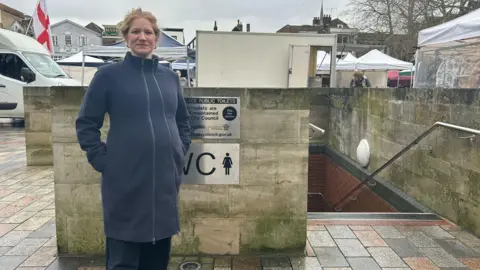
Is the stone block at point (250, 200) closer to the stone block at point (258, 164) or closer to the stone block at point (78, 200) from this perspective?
the stone block at point (258, 164)

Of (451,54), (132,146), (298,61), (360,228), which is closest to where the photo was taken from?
(132,146)

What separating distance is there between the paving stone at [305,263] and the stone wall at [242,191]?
99 millimetres

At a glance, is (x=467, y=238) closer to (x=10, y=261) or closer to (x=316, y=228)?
(x=316, y=228)

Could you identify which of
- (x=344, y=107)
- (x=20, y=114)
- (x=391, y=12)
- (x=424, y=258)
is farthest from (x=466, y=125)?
(x=391, y=12)

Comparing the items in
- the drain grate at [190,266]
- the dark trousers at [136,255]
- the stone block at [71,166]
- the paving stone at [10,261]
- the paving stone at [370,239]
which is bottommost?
the drain grate at [190,266]

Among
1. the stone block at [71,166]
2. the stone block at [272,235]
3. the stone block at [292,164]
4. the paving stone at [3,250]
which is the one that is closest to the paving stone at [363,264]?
the stone block at [272,235]

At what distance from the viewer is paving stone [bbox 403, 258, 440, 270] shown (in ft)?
10.2

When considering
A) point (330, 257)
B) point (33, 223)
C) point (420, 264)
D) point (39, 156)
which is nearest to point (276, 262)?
point (330, 257)

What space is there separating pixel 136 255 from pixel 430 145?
13.0 feet

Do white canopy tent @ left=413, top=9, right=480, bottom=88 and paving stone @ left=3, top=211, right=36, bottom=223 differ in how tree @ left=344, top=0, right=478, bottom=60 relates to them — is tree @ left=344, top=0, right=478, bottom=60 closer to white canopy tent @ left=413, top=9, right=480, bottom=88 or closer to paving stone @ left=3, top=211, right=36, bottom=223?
white canopy tent @ left=413, top=9, right=480, bottom=88

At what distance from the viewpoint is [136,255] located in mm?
2119

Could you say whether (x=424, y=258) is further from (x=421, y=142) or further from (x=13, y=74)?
(x=13, y=74)

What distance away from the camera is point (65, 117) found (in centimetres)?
303

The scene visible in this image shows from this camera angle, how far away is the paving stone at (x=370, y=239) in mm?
3521
